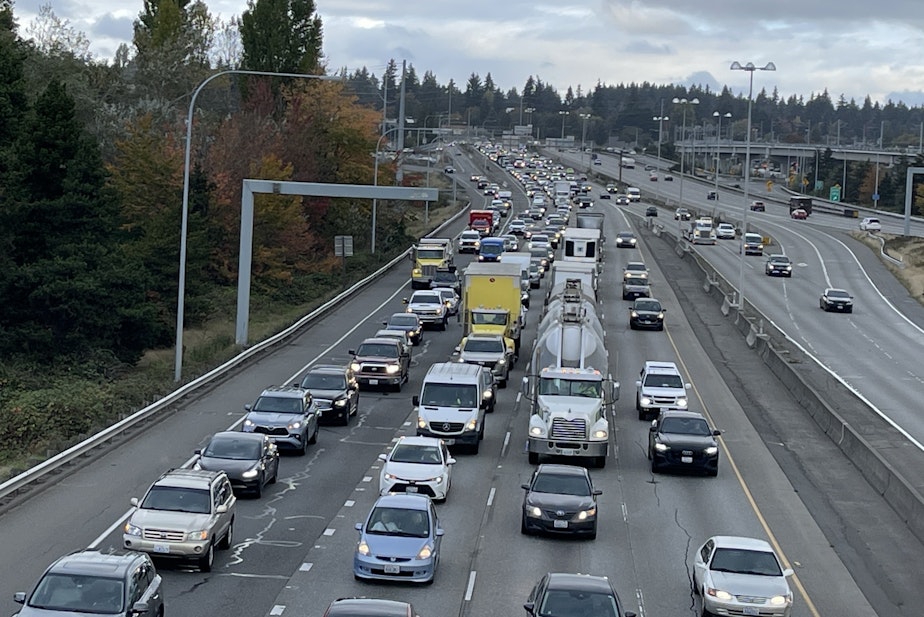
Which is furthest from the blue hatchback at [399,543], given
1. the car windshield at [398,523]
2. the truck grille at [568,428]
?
the truck grille at [568,428]

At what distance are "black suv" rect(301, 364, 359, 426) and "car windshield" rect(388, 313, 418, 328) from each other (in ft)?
46.9

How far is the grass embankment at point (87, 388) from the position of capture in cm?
3766

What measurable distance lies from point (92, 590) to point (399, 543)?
6.27 metres

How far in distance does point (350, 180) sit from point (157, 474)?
220ft

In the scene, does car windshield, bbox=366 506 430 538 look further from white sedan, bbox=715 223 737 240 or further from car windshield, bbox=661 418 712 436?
white sedan, bbox=715 223 737 240

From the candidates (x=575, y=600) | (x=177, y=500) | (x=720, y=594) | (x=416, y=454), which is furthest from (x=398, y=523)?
(x=416, y=454)

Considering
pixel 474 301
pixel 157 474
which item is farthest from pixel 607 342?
pixel 157 474

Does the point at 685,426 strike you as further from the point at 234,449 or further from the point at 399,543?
the point at 399,543

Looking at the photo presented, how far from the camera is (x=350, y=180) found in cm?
9612

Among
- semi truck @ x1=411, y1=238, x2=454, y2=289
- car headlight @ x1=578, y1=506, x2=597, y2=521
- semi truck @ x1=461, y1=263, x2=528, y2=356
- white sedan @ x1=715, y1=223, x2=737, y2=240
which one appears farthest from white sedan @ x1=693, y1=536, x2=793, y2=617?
white sedan @ x1=715, y1=223, x2=737, y2=240

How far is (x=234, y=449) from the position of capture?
28609 mm

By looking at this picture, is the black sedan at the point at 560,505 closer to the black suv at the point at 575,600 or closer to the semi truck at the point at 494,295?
the black suv at the point at 575,600

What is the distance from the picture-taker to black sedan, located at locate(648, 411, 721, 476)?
32688mm

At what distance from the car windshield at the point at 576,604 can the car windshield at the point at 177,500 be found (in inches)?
282
